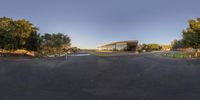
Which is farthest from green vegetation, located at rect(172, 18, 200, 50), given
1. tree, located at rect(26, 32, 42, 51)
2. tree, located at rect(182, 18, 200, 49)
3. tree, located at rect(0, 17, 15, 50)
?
tree, located at rect(0, 17, 15, 50)

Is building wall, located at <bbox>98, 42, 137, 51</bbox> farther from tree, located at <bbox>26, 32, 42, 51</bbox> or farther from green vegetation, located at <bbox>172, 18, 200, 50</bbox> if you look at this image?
green vegetation, located at <bbox>172, 18, 200, 50</bbox>

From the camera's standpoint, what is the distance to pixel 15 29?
6097 cm

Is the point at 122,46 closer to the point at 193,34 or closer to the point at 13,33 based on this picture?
the point at 193,34

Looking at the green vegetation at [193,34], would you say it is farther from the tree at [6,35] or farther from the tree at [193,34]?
the tree at [6,35]

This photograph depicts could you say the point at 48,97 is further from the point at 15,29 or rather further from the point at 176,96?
the point at 15,29

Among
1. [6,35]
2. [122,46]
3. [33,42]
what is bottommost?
[122,46]

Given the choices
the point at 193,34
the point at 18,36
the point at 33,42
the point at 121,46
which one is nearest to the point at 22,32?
the point at 18,36

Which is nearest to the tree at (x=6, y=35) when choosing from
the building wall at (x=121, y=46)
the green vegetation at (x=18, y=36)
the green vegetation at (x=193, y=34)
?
the green vegetation at (x=18, y=36)

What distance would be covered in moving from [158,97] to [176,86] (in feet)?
8.42

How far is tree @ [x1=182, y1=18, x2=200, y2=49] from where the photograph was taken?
5947 cm

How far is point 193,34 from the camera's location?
59688 mm

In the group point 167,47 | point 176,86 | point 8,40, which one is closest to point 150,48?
point 167,47

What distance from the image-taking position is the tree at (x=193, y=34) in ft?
195

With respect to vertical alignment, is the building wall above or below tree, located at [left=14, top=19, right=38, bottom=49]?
below
